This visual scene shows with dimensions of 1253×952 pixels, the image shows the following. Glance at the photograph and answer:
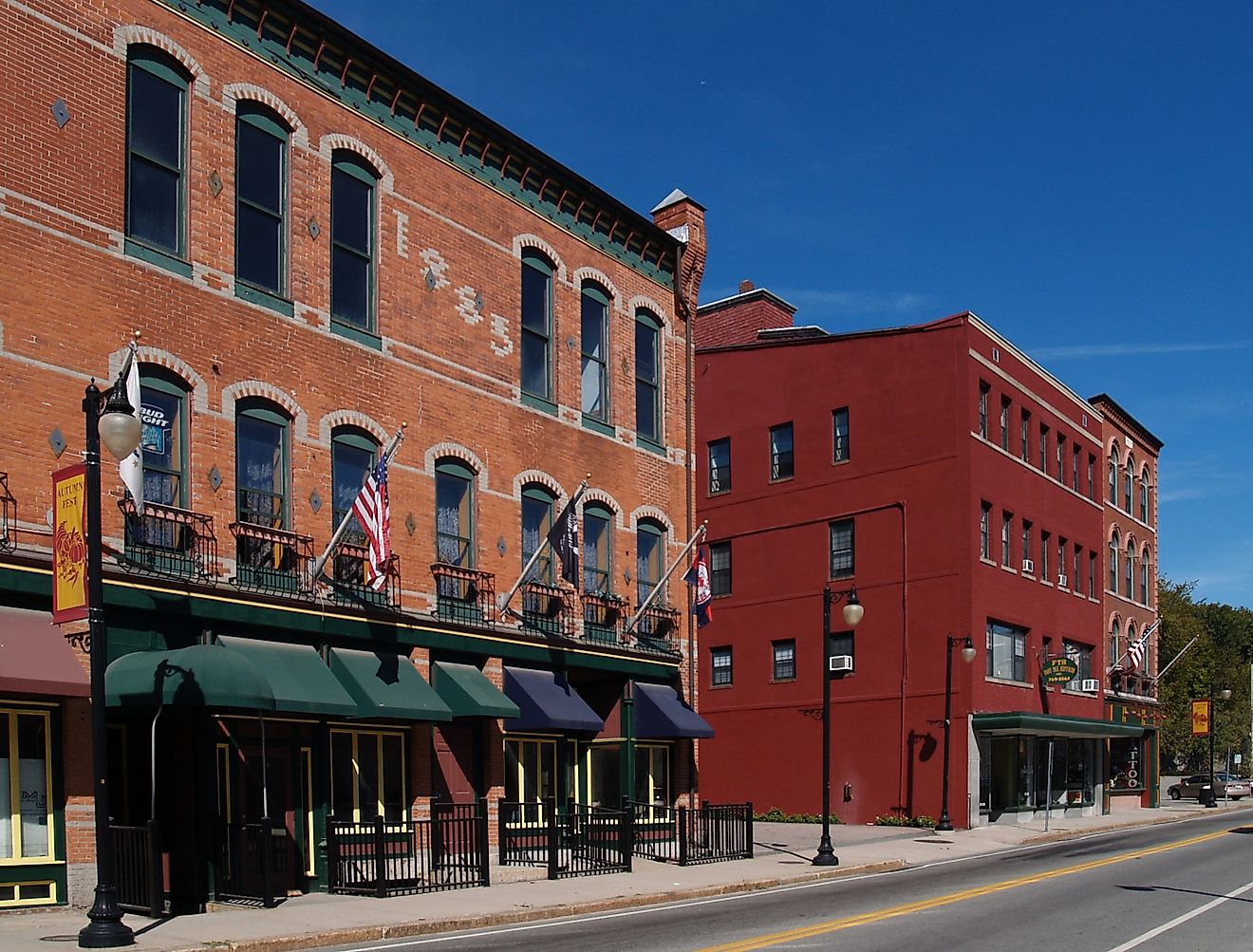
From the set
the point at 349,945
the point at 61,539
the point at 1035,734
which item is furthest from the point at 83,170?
the point at 1035,734

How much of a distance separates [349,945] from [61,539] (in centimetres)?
565

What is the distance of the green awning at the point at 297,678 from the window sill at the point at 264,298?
5267 millimetres

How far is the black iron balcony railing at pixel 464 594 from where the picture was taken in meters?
25.1

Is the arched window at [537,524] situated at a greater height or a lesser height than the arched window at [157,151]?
lesser

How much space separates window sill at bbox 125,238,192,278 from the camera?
65.6 feet

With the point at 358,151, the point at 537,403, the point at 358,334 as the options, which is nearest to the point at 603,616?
the point at 537,403

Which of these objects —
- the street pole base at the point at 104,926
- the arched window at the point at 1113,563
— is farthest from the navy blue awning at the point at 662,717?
→ the arched window at the point at 1113,563

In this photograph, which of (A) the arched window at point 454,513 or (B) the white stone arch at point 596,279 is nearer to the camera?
(A) the arched window at point 454,513

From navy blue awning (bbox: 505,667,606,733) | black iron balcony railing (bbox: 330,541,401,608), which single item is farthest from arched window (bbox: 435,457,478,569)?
navy blue awning (bbox: 505,667,606,733)

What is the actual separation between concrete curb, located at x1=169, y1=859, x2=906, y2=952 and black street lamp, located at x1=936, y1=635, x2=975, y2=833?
1421 centimetres

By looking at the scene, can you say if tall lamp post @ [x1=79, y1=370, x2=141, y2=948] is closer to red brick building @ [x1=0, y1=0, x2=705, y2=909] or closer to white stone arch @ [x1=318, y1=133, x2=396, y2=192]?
red brick building @ [x1=0, y1=0, x2=705, y2=909]

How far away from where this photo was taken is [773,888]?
75.3 ft

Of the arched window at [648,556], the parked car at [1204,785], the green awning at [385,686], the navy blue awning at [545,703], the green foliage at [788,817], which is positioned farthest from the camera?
the parked car at [1204,785]

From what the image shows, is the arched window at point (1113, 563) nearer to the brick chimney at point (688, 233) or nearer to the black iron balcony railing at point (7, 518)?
the brick chimney at point (688, 233)
